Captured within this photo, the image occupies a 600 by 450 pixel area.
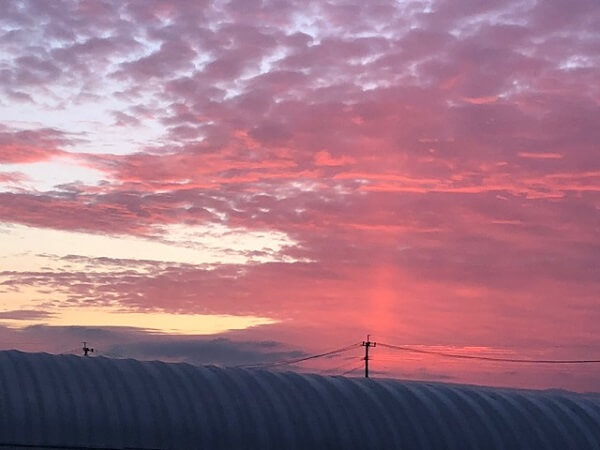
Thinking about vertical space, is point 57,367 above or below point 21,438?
above

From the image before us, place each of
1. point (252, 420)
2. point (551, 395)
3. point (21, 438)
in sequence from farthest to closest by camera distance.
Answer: point (551, 395) < point (252, 420) < point (21, 438)

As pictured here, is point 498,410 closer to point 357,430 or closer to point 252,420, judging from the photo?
point 357,430

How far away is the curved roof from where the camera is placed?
3250 centimetres

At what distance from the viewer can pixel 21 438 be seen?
31422 mm

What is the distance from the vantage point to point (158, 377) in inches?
1398

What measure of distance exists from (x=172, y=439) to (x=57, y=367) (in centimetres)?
456

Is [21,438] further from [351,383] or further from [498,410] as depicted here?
[498,410]

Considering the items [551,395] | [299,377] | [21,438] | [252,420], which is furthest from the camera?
[551,395]

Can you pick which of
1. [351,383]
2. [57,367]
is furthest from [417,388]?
[57,367]

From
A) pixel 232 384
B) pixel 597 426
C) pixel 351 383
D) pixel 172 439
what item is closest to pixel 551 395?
pixel 597 426

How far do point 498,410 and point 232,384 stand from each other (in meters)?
8.97

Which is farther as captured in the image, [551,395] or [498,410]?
[551,395]

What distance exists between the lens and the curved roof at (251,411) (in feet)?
107

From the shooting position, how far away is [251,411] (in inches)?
1362
